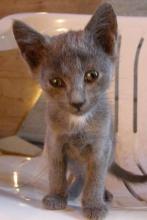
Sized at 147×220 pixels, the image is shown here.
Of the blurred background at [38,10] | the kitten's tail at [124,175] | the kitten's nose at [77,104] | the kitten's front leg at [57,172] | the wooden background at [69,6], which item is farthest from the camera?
the wooden background at [69,6]

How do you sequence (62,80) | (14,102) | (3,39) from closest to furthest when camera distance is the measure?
1. (62,80)
2. (3,39)
3. (14,102)

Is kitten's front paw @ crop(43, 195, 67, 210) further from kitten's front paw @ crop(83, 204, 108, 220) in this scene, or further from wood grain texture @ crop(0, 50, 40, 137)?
wood grain texture @ crop(0, 50, 40, 137)

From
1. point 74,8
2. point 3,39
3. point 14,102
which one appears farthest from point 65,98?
point 74,8

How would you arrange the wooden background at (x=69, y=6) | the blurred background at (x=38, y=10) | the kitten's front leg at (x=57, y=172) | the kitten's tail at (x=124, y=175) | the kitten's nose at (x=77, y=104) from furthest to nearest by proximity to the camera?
the wooden background at (x=69, y=6) < the blurred background at (x=38, y=10) < the kitten's tail at (x=124, y=175) < the kitten's front leg at (x=57, y=172) < the kitten's nose at (x=77, y=104)

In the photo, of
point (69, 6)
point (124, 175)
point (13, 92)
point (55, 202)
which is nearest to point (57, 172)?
point (55, 202)

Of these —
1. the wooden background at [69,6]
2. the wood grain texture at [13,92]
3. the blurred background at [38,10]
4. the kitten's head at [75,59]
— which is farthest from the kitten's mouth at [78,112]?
the wooden background at [69,6]

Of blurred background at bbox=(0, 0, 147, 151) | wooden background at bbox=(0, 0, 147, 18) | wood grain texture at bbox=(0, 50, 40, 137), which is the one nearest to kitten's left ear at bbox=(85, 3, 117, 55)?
blurred background at bbox=(0, 0, 147, 151)

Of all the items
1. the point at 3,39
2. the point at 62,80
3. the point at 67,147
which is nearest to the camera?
the point at 62,80

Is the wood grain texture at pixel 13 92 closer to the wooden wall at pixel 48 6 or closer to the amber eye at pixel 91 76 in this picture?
the wooden wall at pixel 48 6

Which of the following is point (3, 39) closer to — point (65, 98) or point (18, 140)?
point (18, 140)
